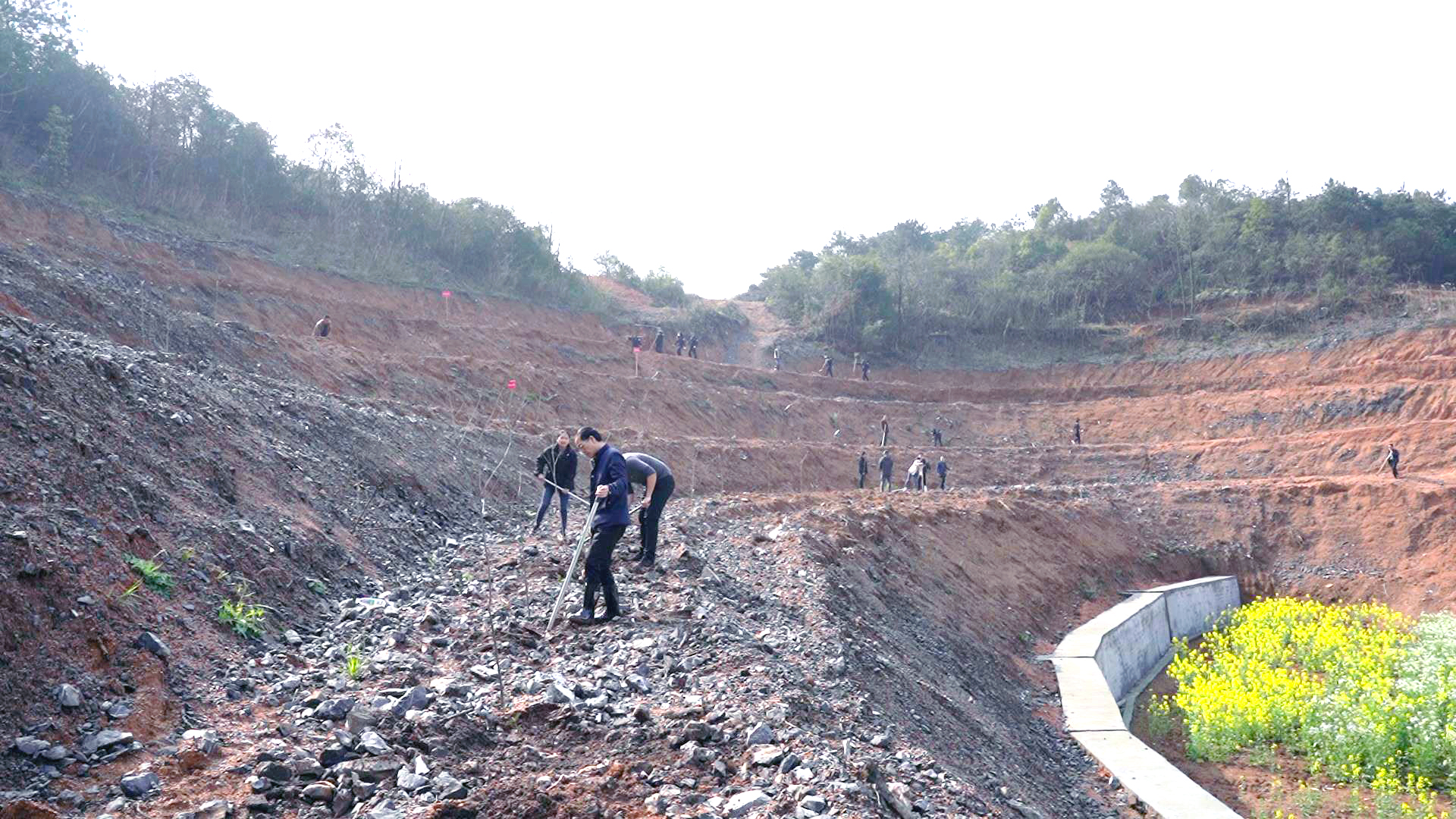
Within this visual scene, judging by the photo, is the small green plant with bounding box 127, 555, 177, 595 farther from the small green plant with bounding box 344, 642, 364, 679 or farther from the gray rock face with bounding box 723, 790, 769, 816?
the gray rock face with bounding box 723, 790, 769, 816

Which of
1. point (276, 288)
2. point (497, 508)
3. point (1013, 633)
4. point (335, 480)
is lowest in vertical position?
point (1013, 633)

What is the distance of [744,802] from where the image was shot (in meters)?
4.38

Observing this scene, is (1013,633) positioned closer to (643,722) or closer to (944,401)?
(643,722)

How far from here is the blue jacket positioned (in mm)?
7121

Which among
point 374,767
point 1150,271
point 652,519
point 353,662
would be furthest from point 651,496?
point 1150,271

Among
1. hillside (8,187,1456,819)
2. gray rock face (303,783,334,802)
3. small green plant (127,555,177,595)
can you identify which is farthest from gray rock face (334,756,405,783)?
small green plant (127,555,177,595)

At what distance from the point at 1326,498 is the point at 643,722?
24.9m

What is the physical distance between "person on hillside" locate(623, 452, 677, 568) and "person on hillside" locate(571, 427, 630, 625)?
1.22 m

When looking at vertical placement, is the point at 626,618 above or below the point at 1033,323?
below

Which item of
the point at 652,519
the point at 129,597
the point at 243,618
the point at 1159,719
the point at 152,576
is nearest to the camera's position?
the point at 129,597

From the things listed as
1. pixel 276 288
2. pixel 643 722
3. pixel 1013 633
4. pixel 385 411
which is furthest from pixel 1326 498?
pixel 276 288

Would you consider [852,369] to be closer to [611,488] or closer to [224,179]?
[224,179]

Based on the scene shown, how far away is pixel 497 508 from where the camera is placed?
15086mm

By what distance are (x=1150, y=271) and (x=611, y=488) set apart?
158 feet
